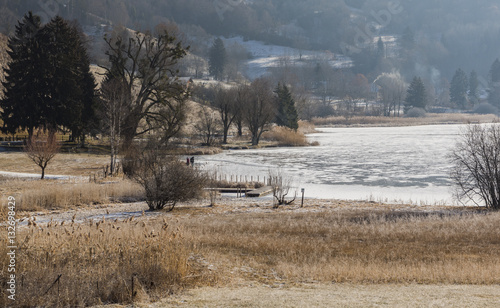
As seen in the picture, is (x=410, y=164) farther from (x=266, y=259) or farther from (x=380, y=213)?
(x=266, y=259)

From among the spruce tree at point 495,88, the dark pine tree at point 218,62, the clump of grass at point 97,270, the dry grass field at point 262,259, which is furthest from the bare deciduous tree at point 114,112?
the spruce tree at point 495,88

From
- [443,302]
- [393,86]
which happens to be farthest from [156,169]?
[393,86]

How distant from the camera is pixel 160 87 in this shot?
175 ft

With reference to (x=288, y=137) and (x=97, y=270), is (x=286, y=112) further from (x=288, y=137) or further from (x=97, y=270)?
(x=97, y=270)

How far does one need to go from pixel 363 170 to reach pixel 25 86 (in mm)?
36399

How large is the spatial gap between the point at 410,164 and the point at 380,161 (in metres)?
3.84

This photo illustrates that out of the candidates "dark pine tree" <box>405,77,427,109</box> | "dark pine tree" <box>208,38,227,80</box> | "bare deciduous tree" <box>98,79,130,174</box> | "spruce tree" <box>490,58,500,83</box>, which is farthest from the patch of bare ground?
"spruce tree" <box>490,58,500,83</box>

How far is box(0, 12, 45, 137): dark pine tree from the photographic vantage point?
4938cm

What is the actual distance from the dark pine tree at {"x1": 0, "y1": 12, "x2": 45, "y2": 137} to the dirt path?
4563 centimetres

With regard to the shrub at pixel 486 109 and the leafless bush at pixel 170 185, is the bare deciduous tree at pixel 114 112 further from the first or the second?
the shrub at pixel 486 109

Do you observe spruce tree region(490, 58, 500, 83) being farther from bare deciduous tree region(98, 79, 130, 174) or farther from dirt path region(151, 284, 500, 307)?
dirt path region(151, 284, 500, 307)

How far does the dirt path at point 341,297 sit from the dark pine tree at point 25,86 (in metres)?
45.6

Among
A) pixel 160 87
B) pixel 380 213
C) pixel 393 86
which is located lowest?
pixel 380 213

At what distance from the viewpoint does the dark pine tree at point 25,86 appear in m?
49.4
